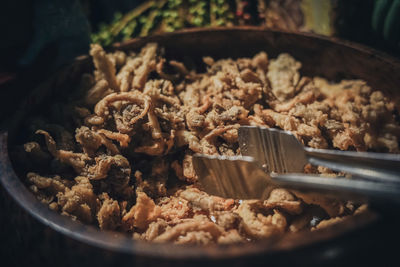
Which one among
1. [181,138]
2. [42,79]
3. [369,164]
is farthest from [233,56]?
[369,164]

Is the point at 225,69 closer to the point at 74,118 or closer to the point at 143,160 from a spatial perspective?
the point at 143,160

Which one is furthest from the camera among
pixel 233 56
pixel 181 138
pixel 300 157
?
pixel 233 56

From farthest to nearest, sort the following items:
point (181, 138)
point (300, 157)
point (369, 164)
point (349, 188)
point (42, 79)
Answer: point (42, 79) < point (181, 138) < point (300, 157) < point (369, 164) < point (349, 188)

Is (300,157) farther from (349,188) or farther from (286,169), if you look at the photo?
(349,188)

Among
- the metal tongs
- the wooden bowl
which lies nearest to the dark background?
the wooden bowl

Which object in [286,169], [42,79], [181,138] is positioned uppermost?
[42,79]

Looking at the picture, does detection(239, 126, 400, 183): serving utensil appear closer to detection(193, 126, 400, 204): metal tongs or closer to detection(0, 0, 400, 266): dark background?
detection(193, 126, 400, 204): metal tongs
